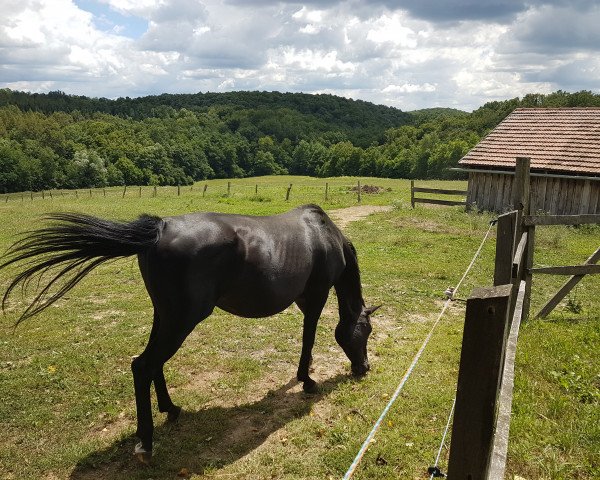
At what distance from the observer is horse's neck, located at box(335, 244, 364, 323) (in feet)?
19.8

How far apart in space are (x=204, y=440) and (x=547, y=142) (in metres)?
21.7

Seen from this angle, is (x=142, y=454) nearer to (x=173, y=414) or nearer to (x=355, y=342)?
(x=173, y=414)

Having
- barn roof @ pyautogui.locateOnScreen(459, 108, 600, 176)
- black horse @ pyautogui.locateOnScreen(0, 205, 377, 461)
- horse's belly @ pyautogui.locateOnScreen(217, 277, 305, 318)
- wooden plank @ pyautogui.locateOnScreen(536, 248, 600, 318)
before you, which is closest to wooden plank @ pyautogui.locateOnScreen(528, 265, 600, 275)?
wooden plank @ pyautogui.locateOnScreen(536, 248, 600, 318)

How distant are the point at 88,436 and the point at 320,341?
11.5ft

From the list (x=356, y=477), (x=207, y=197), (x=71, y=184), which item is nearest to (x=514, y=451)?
(x=356, y=477)

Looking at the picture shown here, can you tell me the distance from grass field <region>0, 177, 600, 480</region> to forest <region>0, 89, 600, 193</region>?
56.6 metres

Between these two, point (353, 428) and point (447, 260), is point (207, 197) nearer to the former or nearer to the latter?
point (447, 260)

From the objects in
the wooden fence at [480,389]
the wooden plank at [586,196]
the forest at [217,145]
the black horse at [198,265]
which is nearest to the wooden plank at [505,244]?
the black horse at [198,265]

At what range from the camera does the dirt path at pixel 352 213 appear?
20.3 meters

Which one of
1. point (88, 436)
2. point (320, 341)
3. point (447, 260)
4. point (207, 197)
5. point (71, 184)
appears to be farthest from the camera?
point (71, 184)

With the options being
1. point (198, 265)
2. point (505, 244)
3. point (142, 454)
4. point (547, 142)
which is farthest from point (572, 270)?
point (547, 142)

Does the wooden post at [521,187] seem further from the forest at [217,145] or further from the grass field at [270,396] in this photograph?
the forest at [217,145]

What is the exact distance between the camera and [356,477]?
3.95m

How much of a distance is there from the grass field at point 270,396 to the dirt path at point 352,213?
11.0 meters
